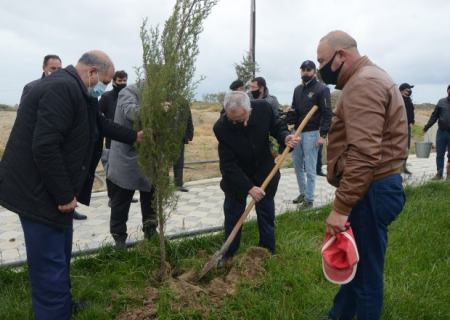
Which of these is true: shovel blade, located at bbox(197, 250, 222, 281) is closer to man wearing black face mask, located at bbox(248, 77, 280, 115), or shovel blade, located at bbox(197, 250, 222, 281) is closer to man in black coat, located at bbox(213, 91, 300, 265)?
man in black coat, located at bbox(213, 91, 300, 265)

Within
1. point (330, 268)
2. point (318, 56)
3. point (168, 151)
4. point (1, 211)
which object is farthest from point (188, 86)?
point (1, 211)

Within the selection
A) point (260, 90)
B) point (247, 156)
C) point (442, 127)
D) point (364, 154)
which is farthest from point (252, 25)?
point (364, 154)

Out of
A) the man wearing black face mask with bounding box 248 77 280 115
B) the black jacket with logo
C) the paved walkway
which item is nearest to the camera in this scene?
the paved walkway

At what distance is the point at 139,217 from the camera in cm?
572

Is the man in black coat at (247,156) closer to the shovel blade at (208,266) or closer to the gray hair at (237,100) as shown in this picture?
the gray hair at (237,100)

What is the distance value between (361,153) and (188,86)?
179cm

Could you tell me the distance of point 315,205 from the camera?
6230mm

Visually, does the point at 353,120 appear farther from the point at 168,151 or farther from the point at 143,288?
the point at 143,288

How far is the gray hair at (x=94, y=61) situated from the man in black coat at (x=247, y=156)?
1130 millimetres

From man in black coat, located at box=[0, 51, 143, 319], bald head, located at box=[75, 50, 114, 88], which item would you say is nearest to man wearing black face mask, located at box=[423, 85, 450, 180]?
bald head, located at box=[75, 50, 114, 88]

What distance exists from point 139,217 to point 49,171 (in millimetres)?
3284

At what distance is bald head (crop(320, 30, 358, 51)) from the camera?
2469mm

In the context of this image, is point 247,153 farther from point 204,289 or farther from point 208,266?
point 204,289

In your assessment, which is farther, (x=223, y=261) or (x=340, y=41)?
(x=223, y=261)
